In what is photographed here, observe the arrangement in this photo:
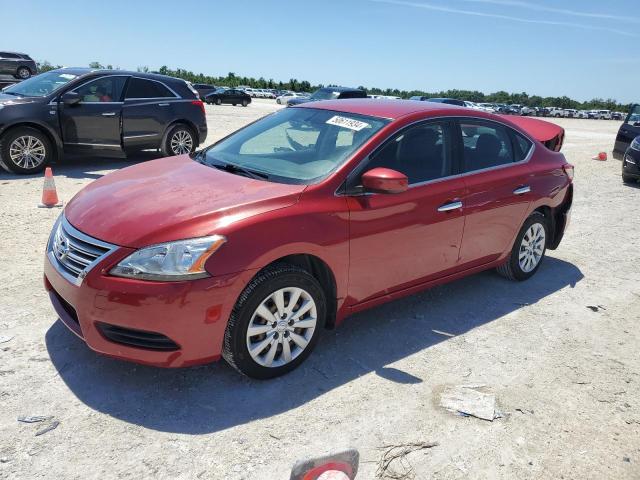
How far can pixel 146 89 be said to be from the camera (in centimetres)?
970

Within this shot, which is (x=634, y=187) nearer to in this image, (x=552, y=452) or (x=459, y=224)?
(x=459, y=224)

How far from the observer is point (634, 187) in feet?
37.1

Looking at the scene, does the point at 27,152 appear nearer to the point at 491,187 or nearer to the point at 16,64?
the point at 491,187

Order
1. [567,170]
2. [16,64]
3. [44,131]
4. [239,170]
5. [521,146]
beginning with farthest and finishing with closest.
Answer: [16,64], [44,131], [567,170], [521,146], [239,170]

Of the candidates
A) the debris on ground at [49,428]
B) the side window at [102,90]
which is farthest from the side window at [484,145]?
the side window at [102,90]

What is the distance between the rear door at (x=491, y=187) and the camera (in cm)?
440

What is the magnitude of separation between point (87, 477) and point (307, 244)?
166 centimetres

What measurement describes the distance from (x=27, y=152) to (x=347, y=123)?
21.6ft

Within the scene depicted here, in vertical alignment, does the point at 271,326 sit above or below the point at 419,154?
below

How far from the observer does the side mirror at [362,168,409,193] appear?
348 cm

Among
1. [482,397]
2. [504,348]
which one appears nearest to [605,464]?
[482,397]

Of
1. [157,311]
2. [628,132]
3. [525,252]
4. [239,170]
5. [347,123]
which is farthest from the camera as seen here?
[628,132]

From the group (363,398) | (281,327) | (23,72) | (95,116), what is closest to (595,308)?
(363,398)

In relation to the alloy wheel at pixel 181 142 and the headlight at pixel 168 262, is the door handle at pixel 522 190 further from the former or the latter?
the alloy wheel at pixel 181 142
